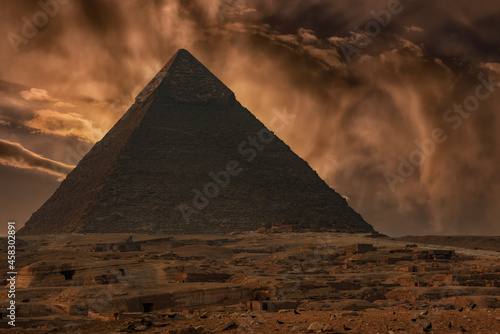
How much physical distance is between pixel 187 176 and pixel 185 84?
26305mm

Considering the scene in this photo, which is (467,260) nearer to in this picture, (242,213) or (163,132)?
(242,213)

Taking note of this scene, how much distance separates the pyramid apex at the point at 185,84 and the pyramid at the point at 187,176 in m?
0.20

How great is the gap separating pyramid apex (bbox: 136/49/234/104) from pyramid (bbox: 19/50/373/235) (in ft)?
0.65

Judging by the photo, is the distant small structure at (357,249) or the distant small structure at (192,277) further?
the distant small structure at (357,249)

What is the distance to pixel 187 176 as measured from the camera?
104938mm

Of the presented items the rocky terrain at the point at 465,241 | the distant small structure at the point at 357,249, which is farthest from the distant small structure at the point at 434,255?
the rocky terrain at the point at 465,241

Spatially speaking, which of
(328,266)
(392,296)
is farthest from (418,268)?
(392,296)

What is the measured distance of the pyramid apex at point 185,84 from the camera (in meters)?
122

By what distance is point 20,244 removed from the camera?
55219 millimetres

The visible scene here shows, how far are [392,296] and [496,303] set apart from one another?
10.3ft

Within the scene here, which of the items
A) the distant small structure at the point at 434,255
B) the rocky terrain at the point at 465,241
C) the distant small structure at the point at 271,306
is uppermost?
the rocky terrain at the point at 465,241
